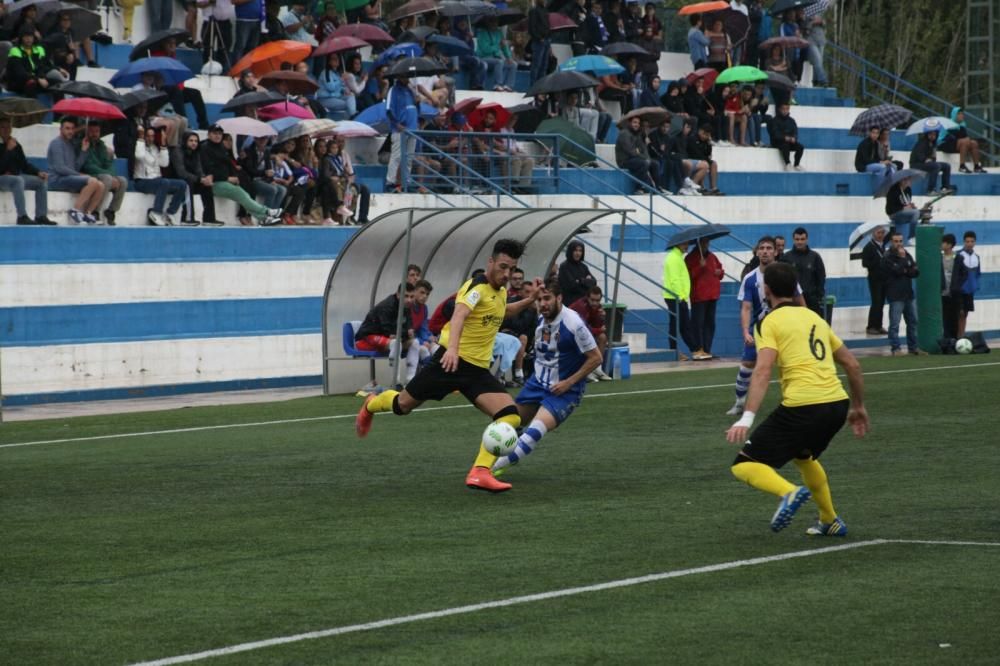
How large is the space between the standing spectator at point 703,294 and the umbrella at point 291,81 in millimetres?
7151

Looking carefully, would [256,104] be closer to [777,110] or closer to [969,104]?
[777,110]

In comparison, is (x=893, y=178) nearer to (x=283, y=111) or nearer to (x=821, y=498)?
(x=283, y=111)

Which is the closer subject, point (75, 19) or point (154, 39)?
point (154, 39)

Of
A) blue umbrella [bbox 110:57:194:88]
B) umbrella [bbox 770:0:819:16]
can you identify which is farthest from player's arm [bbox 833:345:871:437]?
umbrella [bbox 770:0:819:16]

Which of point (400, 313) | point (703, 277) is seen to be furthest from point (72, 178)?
point (703, 277)

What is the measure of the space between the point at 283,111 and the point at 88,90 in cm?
392

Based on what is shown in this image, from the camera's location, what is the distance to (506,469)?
13.9 m

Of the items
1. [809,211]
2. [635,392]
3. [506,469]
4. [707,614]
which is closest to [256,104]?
[635,392]

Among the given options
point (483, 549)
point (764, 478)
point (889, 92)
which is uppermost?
point (889, 92)

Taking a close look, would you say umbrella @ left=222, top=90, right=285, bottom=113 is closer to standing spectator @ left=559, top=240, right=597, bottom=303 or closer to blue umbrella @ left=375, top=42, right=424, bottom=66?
blue umbrella @ left=375, top=42, right=424, bottom=66

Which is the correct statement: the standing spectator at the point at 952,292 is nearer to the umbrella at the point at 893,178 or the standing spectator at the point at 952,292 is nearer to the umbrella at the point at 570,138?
the umbrella at the point at 893,178

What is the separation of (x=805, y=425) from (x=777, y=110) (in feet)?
92.5

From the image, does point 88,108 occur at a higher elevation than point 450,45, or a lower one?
lower

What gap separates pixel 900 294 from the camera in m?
29.0
